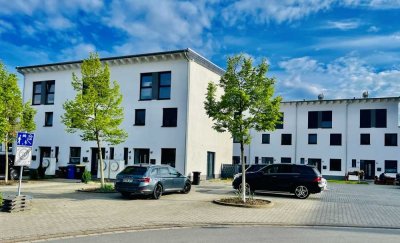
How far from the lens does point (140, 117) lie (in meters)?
30.1

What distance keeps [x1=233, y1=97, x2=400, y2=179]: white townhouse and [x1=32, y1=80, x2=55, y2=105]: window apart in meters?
27.0

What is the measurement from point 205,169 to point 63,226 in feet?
67.9

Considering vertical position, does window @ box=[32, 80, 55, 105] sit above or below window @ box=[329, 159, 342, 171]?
above

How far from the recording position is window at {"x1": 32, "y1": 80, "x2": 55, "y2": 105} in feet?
110

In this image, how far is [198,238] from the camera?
31.2 feet

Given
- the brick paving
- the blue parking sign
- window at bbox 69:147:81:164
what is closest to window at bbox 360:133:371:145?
the brick paving

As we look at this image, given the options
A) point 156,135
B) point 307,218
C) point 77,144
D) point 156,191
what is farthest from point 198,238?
point 77,144

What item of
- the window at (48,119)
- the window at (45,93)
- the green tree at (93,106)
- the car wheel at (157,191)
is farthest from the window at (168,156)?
the window at (45,93)

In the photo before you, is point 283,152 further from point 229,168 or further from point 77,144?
point 77,144

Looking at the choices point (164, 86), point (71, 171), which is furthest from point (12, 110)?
point (164, 86)

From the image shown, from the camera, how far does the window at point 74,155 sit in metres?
31.5

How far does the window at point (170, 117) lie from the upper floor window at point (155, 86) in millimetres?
973

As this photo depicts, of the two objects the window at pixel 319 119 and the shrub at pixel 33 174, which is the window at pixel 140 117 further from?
the window at pixel 319 119

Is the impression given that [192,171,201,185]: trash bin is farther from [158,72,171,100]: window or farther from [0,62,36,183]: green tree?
[0,62,36,183]: green tree
